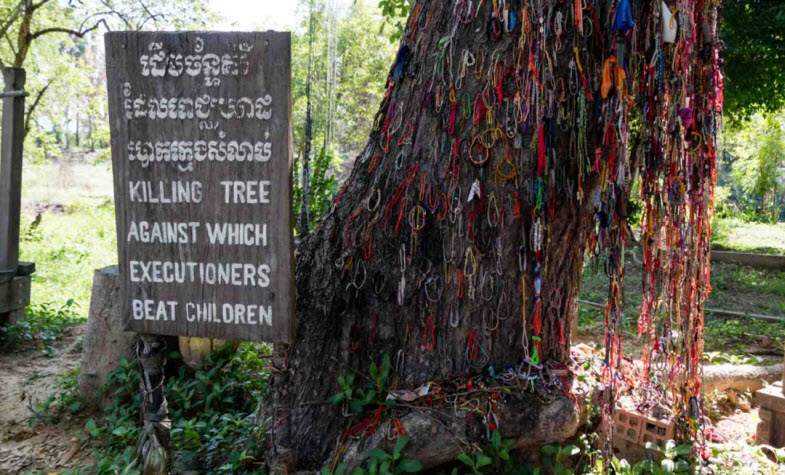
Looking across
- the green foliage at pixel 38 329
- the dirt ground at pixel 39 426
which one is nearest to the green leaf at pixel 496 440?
the dirt ground at pixel 39 426

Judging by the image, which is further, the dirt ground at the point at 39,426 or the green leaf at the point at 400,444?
the dirt ground at the point at 39,426

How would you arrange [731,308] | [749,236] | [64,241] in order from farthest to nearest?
1. [749,236]
2. [64,241]
3. [731,308]

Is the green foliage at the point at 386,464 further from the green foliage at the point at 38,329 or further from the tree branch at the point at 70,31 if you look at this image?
the tree branch at the point at 70,31

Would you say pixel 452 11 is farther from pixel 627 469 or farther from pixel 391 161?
pixel 627 469

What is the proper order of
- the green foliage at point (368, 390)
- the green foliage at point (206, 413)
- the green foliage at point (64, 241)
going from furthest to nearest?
the green foliage at point (64, 241) < the green foliage at point (206, 413) < the green foliage at point (368, 390)

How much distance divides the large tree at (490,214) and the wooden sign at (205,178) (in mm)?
511

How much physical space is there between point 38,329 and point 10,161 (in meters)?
1.72

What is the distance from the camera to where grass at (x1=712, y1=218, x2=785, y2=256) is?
1289 centimetres

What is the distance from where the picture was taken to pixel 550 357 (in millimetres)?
3402

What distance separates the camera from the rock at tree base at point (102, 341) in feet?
14.8

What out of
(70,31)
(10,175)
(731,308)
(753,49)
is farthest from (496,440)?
(70,31)

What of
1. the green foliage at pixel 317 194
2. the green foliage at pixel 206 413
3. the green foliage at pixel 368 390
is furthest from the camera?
the green foliage at pixel 317 194

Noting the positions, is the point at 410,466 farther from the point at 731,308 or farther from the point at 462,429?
the point at 731,308

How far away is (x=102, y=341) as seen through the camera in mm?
4539
